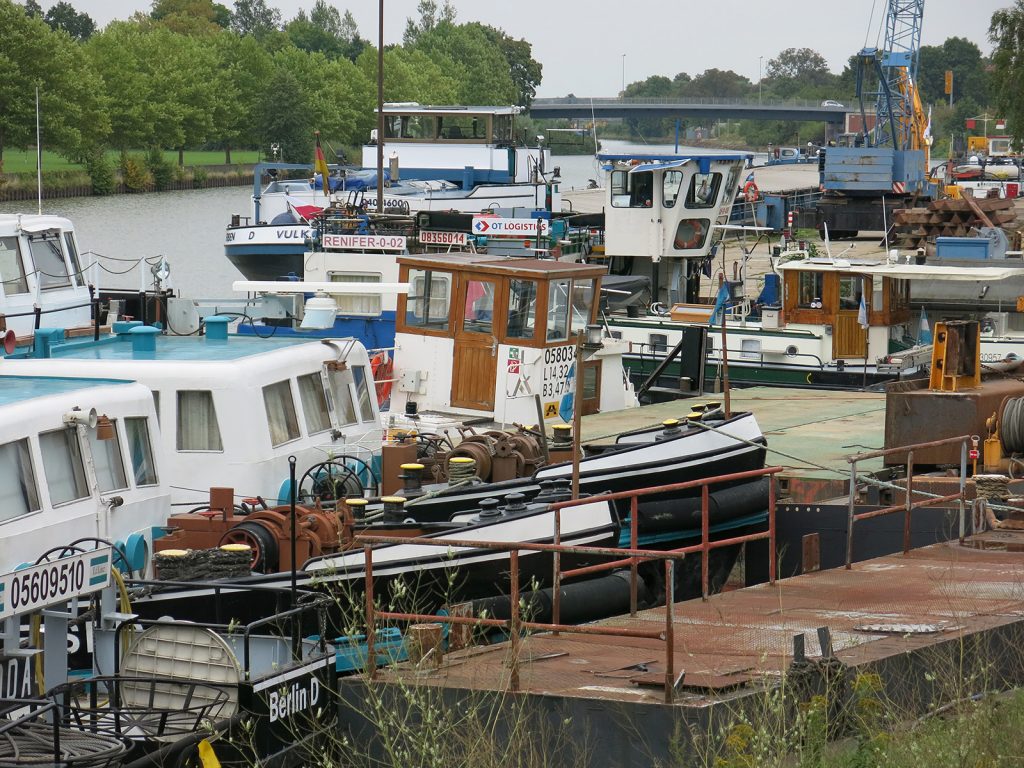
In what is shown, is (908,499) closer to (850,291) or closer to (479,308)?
(479,308)

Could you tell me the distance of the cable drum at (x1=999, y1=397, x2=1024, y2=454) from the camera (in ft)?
49.0

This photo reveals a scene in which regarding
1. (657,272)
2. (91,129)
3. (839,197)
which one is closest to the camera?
(657,272)

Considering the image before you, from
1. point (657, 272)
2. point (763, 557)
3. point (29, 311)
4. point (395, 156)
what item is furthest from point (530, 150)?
point (763, 557)

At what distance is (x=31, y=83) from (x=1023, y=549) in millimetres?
62245

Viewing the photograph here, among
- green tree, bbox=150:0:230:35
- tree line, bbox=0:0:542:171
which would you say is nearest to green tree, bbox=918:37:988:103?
tree line, bbox=0:0:542:171

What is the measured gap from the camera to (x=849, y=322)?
24.9m

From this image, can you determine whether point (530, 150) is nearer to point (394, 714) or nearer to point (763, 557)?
point (763, 557)

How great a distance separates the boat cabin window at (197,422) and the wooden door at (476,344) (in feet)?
18.0

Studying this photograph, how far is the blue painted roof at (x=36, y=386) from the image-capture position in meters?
10.8

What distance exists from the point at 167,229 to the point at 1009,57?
114 ft

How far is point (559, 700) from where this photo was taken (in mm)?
8531

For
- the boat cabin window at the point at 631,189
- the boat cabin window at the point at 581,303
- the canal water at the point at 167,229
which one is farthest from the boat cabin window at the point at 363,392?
the canal water at the point at 167,229

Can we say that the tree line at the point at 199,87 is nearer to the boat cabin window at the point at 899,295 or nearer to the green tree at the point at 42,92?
the green tree at the point at 42,92

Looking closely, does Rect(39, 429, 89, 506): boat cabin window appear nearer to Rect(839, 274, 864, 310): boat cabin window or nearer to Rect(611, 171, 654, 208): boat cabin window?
Rect(839, 274, 864, 310): boat cabin window
